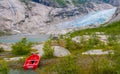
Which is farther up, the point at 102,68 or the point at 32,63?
the point at 102,68

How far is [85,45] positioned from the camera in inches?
3718

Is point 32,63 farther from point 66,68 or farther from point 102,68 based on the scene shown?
point 66,68

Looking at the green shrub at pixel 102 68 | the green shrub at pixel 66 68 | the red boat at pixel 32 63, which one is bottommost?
the red boat at pixel 32 63

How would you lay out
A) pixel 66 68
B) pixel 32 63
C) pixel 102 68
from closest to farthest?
pixel 66 68
pixel 102 68
pixel 32 63

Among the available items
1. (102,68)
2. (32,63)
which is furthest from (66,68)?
(32,63)

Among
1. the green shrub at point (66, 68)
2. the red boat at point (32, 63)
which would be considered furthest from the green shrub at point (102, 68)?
the red boat at point (32, 63)

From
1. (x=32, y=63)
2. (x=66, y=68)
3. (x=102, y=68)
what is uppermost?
(x=66, y=68)

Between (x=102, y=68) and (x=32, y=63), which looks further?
(x=32, y=63)

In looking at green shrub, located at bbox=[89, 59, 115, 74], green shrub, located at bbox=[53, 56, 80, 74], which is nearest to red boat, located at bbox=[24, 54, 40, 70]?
green shrub, located at bbox=[89, 59, 115, 74]

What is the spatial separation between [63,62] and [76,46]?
54518 millimetres

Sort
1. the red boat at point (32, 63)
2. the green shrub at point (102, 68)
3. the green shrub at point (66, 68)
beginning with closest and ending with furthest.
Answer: the green shrub at point (66, 68) → the green shrub at point (102, 68) → the red boat at point (32, 63)

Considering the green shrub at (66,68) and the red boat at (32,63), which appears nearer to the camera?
the green shrub at (66,68)

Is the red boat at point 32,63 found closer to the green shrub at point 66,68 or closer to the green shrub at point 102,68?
the green shrub at point 102,68

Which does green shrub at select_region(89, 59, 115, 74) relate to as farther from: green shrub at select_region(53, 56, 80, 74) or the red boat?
the red boat
